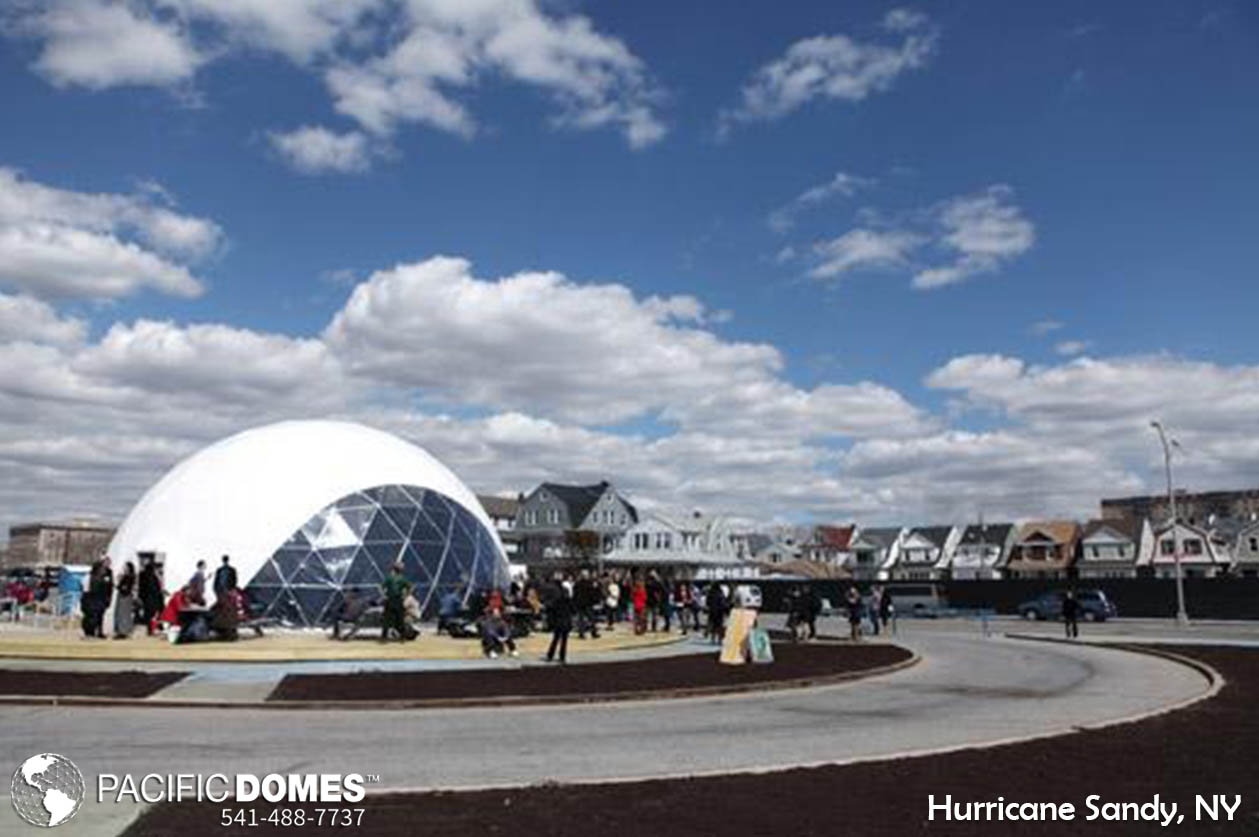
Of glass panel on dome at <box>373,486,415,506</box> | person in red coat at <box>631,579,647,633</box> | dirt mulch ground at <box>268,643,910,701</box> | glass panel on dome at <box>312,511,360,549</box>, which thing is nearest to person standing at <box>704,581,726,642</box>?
person in red coat at <box>631,579,647,633</box>

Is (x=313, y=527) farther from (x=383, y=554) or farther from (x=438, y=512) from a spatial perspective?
(x=438, y=512)

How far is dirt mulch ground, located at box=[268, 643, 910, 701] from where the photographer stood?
14539mm

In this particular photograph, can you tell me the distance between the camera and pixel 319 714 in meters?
13.0

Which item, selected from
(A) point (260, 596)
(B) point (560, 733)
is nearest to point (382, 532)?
(A) point (260, 596)

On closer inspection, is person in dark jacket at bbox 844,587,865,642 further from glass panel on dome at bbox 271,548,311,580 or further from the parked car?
the parked car

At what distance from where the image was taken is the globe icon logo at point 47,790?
7008mm

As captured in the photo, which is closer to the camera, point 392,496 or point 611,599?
Answer: point 611,599

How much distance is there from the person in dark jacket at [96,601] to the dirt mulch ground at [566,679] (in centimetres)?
797

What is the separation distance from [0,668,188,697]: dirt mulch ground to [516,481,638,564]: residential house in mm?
73355

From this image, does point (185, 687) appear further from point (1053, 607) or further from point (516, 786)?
point (1053, 607)

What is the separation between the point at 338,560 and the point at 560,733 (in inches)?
689

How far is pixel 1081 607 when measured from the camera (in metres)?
44.9

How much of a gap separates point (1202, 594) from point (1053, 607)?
260 inches

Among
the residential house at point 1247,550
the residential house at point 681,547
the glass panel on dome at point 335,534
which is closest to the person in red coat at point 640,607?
the glass panel on dome at point 335,534
